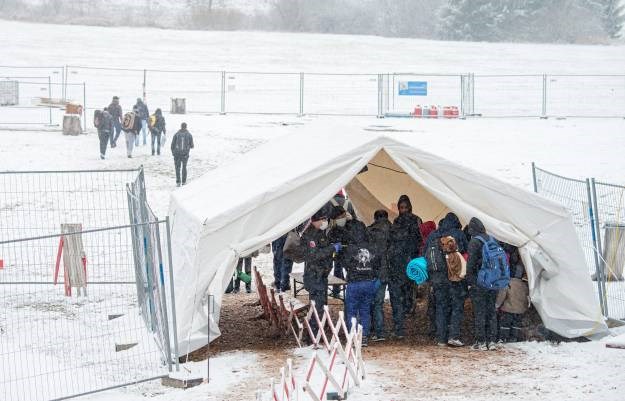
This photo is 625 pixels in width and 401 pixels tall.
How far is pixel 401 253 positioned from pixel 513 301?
163 cm

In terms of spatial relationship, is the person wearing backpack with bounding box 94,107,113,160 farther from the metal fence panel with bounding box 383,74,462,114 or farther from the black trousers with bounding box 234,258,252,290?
the metal fence panel with bounding box 383,74,462,114

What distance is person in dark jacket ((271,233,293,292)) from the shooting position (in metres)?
16.0

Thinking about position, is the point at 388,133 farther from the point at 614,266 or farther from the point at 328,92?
the point at 614,266

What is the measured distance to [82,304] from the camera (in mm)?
15406

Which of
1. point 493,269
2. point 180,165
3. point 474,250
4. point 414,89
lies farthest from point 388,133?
point 493,269

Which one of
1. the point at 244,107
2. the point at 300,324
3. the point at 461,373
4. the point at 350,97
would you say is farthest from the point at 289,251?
the point at 350,97

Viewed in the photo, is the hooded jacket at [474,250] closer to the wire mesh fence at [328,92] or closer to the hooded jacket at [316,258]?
the hooded jacket at [316,258]

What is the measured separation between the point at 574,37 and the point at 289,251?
204 feet

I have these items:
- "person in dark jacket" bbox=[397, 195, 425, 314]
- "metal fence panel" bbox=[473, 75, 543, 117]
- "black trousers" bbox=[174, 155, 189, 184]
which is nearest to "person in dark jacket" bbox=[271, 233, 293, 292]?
"person in dark jacket" bbox=[397, 195, 425, 314]

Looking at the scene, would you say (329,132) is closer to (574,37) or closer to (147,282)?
(147,282)

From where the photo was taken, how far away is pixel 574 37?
71750mm

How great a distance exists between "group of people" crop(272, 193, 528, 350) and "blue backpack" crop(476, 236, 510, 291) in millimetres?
32

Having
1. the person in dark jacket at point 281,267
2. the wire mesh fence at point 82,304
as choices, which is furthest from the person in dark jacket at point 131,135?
the person in dark jacket at point 281,267

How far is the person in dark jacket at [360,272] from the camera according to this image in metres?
12.2
